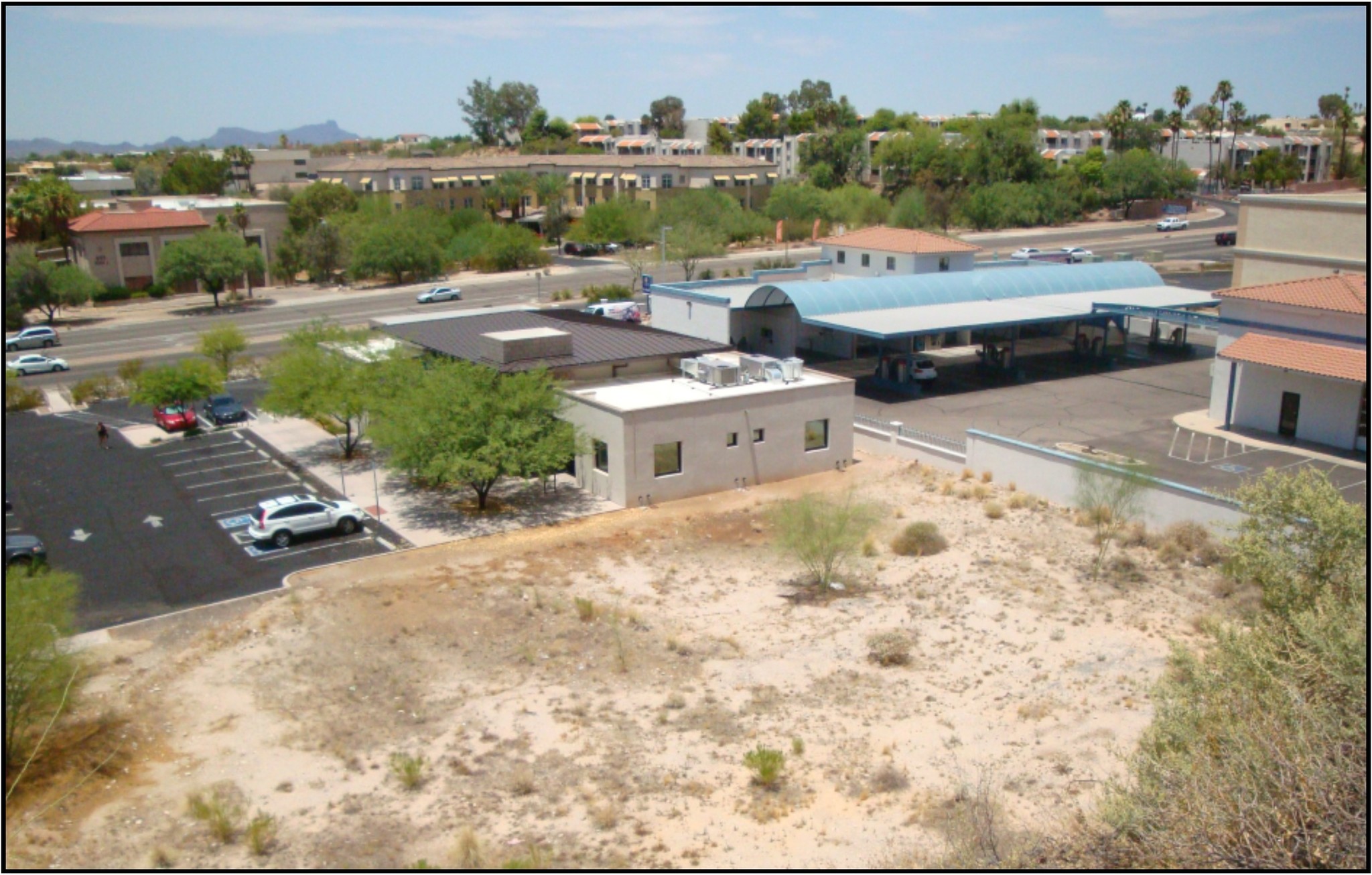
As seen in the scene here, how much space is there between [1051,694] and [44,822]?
17.8m

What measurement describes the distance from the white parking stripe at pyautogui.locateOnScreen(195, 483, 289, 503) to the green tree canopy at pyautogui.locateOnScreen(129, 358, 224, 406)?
10.1 m

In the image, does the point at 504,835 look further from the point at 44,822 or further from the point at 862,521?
the point at 862,521

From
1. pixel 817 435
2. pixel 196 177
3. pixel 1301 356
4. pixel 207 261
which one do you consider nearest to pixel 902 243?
pixel 1301 356

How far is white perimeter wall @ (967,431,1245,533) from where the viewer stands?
30250 millimetres

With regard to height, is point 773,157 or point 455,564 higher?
point 773,157

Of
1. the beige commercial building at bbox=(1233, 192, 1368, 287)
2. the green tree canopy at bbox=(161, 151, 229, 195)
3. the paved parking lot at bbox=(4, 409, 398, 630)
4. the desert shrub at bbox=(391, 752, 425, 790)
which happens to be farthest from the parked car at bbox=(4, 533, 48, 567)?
the green tree canopy at bbox=(161, 151, 229, 195)

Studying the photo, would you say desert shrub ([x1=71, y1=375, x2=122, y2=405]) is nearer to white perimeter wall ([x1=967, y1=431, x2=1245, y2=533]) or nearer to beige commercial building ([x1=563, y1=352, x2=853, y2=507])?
beige commercial building ([x1=563, y1=352, x2=853, y2=507])

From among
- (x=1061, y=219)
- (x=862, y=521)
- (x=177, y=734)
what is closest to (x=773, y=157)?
(x=1061, y=219)

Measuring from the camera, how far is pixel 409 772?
18.6 meters

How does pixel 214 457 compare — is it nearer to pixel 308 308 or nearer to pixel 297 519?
pixel 297 519

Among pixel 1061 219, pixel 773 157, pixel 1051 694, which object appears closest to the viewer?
pixel 1051 694

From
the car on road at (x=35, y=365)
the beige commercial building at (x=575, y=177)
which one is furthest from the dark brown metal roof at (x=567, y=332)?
the beige commercial building at (x=575, y=177)

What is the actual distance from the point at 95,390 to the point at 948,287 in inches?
1597

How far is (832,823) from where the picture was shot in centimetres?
1725
